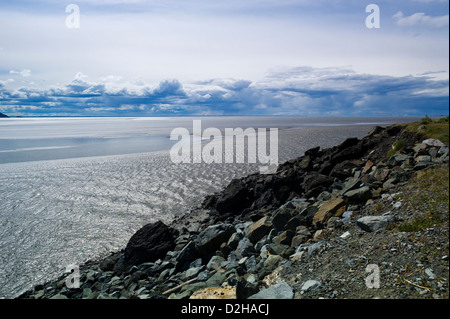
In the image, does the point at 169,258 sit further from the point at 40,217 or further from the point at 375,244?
the point at 40,217

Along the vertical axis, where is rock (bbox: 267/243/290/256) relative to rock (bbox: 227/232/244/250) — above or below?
above

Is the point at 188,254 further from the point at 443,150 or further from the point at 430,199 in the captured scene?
the point at 443,150

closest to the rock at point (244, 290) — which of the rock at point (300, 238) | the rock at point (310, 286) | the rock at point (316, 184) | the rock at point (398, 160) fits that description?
the rock at point (310, 286)

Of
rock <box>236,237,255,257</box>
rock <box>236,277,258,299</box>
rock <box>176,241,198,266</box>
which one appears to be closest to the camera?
rock <box>236,277,258,299</box>

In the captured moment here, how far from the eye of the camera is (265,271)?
884cm

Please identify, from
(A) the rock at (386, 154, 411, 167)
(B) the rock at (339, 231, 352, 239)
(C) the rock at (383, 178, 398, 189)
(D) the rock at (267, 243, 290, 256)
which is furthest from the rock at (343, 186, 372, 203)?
(A) the rock at (386, 154, 411, 167)

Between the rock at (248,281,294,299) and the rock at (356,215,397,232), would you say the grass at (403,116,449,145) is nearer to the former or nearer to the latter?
the rock at (356,215,397,232)

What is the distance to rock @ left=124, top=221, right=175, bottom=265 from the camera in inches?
467

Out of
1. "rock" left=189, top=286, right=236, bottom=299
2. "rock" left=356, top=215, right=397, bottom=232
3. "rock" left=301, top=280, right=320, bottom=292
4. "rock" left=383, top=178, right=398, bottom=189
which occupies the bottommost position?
"rock" left=189, top=286, right=236, bottom=299

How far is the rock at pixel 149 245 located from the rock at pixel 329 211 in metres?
5.54

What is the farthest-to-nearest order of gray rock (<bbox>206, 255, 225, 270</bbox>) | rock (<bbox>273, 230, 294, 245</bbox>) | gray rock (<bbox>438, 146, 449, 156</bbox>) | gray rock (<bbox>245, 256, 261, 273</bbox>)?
gray rock (<bbox>438, 146, 449, 156</bbox>) < gray rock (<bbox>206, 255, 225, 270</bbox>) < rock (<bbox>273, 230, 294, 245</bbox>) < gray rock (<bbox>245, 256, 261, 273</bbox>)

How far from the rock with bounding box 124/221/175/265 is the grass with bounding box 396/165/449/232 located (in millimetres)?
7868
